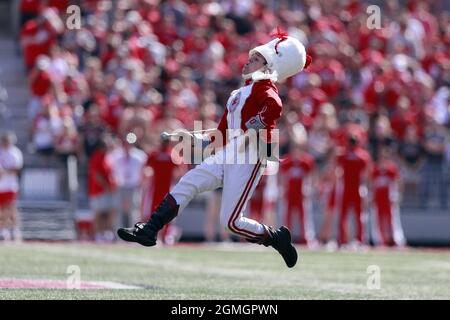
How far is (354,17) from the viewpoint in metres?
21.9

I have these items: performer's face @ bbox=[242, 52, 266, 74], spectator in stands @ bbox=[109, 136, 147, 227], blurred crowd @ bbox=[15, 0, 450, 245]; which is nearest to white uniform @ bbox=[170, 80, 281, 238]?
performer's face @ bbox=[242, 52, 266, 74]

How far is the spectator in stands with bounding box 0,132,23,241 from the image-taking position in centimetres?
1683

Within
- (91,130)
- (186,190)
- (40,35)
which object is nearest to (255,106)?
(186,190)

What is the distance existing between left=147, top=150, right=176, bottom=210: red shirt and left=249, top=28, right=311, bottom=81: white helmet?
329 inches

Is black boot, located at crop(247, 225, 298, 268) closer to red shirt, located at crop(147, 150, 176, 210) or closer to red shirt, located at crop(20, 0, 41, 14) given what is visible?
red shirt, located at crop(147, 150, 176, 210)

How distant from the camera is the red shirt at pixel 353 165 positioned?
17.5 meters

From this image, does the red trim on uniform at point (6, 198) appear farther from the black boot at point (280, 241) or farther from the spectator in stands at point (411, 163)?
the black boot at point (280, 241)

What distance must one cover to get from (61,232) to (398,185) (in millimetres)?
5193

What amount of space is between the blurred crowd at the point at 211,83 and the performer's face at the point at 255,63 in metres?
8.10

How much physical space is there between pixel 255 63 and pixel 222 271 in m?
3.81

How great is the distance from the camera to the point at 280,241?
9.02m

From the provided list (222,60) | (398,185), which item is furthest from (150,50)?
(398,185)

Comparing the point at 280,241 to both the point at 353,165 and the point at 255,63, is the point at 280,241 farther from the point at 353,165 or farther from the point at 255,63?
the point at 353,165

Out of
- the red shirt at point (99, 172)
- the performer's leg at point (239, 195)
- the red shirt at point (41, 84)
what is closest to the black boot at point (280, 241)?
the performer's leg at point (239, 195)
